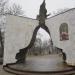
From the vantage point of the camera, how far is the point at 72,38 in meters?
9.39

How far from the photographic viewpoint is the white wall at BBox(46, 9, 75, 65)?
934 cm

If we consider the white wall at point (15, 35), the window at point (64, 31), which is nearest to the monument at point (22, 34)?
the white wall at point (15, 35)

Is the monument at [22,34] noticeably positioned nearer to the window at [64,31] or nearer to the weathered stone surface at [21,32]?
the weathered stone surface at [21,32]

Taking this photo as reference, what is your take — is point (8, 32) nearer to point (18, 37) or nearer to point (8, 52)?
point (18, 37)

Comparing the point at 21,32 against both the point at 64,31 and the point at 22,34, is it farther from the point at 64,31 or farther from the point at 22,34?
the point at 64,31

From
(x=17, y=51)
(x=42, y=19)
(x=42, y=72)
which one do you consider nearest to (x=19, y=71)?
(x=42, y=72)

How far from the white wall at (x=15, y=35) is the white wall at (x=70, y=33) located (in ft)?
6.23

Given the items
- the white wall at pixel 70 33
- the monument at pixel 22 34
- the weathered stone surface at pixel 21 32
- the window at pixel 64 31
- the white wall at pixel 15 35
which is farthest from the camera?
the white wall at pixel 15 35

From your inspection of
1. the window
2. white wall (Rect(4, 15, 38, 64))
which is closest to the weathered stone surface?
white wall (Rect(4, 15, 38, 64))

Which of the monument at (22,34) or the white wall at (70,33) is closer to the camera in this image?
the white wall at (70,33)

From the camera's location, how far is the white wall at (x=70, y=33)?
934 centimetres

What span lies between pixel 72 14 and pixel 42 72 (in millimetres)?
4723

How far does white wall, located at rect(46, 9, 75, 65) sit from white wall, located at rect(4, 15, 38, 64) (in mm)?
1900

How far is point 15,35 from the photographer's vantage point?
10961 mm
